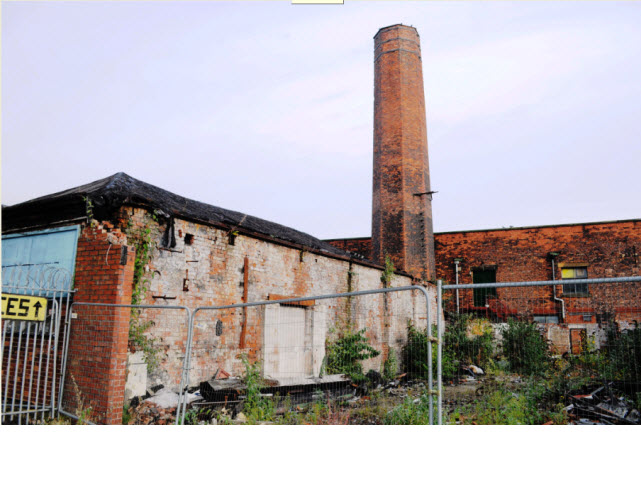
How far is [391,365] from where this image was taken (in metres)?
12.8

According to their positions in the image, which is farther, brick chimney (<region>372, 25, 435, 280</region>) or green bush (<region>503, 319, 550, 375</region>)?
brick chimney (<region>372, 25, 435, 280</region>)

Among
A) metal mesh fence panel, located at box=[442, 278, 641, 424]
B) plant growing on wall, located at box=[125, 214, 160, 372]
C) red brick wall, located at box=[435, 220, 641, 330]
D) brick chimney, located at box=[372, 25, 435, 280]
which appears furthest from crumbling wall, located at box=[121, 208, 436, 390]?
red brick wall, located at box=[435, 220, 641, 330]

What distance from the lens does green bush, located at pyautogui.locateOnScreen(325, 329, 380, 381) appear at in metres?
11.1

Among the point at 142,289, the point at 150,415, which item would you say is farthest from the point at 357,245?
the point at 150,415

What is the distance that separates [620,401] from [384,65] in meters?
17.2

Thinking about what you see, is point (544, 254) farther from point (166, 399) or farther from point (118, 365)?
point (118, 365)

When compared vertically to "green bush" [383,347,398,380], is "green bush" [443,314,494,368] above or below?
above

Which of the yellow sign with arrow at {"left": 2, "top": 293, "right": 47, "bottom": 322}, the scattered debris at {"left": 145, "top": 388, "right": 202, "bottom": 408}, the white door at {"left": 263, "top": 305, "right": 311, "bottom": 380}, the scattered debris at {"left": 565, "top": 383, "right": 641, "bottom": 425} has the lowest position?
the scattered debris at {"left": 145, "top": 388, "right": 202, "bottom": 408}

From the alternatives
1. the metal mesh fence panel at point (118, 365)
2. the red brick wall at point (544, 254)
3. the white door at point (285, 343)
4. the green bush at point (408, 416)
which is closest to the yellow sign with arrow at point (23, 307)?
the metal mesh fence panel at point (118, 365)

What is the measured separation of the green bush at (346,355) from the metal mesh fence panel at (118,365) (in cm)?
457

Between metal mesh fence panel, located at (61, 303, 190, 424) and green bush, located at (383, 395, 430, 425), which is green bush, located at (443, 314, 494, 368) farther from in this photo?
metal mesh fence panel, located at (61, 303, 190, 424)

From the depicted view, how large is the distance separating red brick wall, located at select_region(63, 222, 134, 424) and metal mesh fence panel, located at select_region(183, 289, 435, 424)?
118cm

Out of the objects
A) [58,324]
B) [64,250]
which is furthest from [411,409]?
[64,250]

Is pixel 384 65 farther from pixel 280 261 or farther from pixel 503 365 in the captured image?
pixel 503 365
